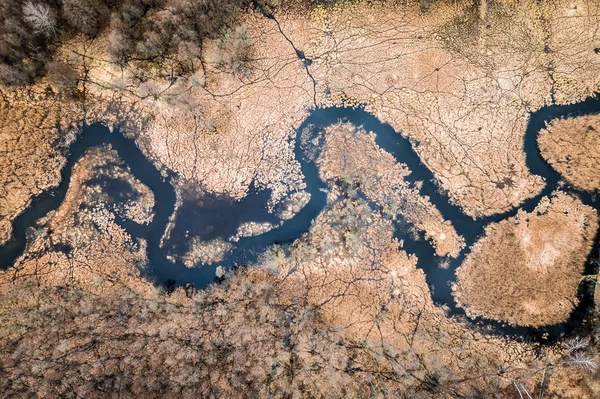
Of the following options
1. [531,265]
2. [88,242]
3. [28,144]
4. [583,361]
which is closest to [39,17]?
[28,144]

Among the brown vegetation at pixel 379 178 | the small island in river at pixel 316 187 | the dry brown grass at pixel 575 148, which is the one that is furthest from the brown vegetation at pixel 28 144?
the dry brown grass at pixel 575 148

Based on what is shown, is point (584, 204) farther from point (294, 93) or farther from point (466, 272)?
point (294, 93)

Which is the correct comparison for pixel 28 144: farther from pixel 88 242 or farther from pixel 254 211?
pixel 254 211

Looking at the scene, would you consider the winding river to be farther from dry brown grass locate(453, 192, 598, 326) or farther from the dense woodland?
the dense woodland

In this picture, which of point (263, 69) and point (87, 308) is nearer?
point (87, 308)

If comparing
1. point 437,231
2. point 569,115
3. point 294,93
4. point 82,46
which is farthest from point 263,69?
point 569,115

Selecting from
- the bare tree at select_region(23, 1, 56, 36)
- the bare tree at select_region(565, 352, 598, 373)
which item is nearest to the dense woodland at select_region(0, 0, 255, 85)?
the bare tree at select_region(23, 1, 56, 36)
